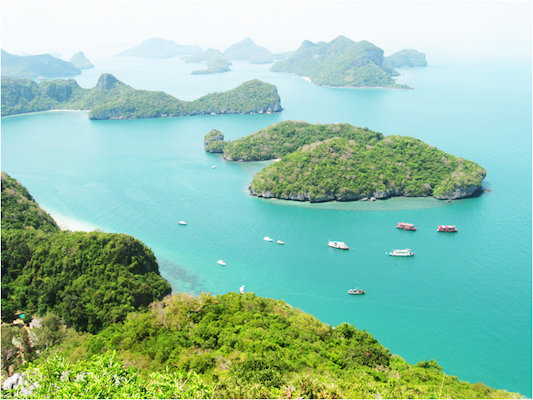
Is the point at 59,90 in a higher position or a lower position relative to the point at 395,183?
higher

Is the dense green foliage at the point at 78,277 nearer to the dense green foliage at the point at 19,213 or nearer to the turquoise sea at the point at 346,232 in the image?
the dense green foliage at the point at 19,213

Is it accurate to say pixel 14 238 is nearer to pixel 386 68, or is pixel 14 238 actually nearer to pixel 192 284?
pixel 192 284

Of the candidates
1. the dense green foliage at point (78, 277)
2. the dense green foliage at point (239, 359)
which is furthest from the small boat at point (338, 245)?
the dense green foliage at point (78, 277)

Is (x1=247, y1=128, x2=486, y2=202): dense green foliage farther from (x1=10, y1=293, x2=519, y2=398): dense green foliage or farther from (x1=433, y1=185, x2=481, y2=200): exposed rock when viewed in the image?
(x1=10, y1=293, x2=519, y2=398): dense green foliage

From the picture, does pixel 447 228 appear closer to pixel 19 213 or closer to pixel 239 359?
pixel 239 359

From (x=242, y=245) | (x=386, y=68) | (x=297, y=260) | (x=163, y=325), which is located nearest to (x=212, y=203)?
(x=242, y=245)

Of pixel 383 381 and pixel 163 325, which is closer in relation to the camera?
pixel 383 381

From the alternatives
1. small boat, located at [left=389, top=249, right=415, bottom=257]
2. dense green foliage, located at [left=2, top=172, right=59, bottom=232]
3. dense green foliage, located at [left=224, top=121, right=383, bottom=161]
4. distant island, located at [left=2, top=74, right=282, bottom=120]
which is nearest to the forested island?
dense green foliage, located at [left=2, top=172, right=59, bottom=232]

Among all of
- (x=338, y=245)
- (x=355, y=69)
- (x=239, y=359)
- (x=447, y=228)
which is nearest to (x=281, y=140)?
(x=338, y=245)
